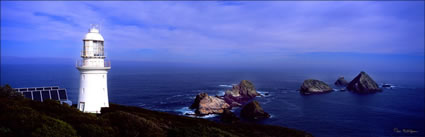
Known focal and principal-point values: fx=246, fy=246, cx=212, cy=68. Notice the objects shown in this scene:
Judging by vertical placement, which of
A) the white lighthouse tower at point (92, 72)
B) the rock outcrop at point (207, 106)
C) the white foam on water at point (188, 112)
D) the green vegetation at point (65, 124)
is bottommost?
the white foam on water at point (188, 112)

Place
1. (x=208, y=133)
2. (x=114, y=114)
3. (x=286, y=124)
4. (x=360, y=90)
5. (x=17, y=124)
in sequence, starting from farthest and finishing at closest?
(x=360, y=90), (x=286, y=124), (x=114, y=114), (x=208, y=133), (x=17, y=124)

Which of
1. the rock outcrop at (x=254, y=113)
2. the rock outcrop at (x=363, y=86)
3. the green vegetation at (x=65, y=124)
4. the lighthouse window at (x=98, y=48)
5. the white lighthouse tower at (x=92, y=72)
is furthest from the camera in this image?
the rock outcrop at (x=363, y=86)

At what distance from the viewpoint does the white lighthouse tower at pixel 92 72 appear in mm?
17172

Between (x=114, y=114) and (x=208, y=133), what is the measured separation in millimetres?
5979

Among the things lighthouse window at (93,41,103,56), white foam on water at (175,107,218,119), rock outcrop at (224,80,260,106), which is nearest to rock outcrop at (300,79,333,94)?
rock outcrop at (224,80,260,106)

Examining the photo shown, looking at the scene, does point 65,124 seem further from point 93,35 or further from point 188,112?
point 188,112

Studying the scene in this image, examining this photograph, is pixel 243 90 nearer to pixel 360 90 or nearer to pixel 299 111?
pixel 299 111

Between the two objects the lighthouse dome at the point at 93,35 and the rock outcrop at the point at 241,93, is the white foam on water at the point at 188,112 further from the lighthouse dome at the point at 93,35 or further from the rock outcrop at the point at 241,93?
the lighthouse dome at the point at 93,35

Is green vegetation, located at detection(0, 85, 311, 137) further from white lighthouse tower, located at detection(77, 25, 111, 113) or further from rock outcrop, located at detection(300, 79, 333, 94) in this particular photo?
rock outcrop, located at detection(300, 79, 333, 94)

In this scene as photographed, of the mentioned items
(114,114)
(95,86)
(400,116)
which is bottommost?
(400,116)

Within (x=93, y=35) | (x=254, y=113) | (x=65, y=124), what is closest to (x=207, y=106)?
(x=254, y=113)

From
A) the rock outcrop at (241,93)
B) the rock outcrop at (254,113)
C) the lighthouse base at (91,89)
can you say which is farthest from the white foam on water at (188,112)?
the lighthouse base at (91,89)

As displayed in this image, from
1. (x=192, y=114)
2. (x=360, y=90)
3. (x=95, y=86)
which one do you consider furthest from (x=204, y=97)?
(x=360, y=90)

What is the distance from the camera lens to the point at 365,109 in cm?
6238
